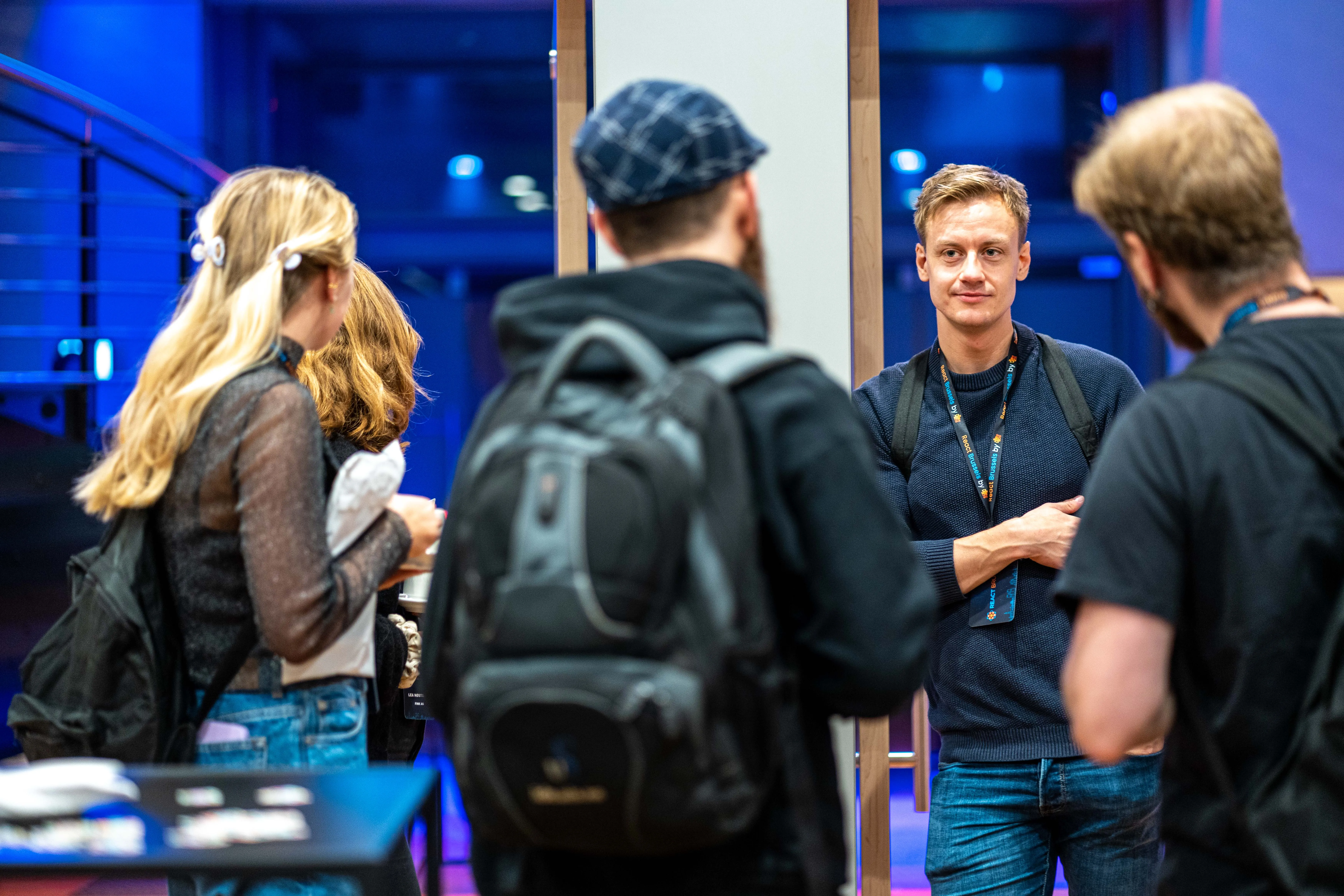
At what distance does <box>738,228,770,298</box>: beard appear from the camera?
1400mm

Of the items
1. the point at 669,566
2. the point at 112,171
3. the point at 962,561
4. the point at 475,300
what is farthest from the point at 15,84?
the point at 669,566

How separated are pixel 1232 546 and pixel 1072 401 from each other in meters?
1.00

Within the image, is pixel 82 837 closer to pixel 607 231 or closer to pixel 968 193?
pixel 607 231

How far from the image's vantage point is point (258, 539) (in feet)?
5.30

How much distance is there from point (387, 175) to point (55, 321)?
196 cm

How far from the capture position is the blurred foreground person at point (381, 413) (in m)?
2.25

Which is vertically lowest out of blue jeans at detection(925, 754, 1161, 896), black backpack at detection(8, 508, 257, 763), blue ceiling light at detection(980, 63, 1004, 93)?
blue jeans at detection(925, 754, 1161, 896)

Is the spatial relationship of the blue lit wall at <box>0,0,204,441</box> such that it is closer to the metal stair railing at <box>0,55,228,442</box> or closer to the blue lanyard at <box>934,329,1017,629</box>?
the metal stair railing at <box>0,55,228,442</box>

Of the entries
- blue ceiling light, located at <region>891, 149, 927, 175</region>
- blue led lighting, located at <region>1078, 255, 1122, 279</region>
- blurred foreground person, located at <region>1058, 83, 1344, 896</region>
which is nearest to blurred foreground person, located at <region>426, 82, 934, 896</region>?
blurred foreground person, located at <region>1058, 83, 1344, 896</region>

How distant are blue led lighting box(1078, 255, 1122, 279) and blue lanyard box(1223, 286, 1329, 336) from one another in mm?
5383

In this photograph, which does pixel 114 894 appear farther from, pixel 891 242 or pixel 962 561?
pixel 891 242

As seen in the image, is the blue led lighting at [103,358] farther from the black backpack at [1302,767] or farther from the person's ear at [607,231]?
the black backpack at [1302,767]

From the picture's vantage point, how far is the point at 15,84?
6.38 meters

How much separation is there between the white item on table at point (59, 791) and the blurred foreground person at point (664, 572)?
0.42 m
